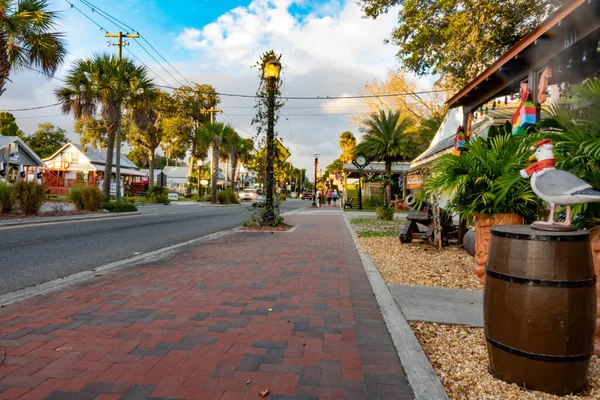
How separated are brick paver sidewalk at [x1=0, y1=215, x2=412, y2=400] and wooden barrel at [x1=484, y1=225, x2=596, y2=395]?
735 millimetres

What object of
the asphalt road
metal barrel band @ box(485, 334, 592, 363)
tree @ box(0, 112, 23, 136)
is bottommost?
the asphalt road

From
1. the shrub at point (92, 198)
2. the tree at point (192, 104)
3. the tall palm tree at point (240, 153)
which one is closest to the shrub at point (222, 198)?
the tall palm tree at point (240, 153)

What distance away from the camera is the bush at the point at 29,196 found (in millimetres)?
15031

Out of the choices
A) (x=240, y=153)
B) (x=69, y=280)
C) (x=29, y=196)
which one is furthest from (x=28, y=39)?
(x=240, y=153)

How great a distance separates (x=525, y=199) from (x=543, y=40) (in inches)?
87.8

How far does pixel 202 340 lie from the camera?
3.22 meters

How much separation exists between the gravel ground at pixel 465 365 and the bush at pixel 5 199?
15959 mm

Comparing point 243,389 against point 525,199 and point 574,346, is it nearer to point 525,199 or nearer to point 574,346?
point 574,346

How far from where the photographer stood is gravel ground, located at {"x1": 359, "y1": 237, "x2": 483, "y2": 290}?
Answer: 555cm

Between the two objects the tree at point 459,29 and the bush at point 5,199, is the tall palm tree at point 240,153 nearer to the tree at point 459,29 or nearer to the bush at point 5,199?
the bush at point 5,199

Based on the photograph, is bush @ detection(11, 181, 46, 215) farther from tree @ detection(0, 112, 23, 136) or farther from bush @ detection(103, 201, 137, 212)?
tree @ detection(0, 112, 23, 136)

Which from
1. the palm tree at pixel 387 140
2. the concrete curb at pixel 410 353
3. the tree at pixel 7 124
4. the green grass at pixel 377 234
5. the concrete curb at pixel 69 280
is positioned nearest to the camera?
the concrete curb at pixel 410 353

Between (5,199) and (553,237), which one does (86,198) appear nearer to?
(5,199)

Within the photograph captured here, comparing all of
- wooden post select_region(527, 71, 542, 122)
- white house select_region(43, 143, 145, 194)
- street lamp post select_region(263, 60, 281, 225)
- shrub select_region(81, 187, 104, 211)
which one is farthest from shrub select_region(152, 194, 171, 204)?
wooden post select_region(527, 71, 542, 122)
